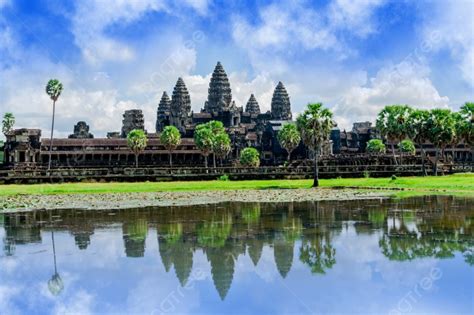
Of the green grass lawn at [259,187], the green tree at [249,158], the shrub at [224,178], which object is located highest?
the green tree at [249,158]

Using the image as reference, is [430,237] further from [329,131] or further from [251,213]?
[329,131]

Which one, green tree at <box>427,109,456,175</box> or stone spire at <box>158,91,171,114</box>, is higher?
stone spire at <box>158,91,171,114</box>

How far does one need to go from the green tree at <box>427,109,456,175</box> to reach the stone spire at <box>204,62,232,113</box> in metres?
87.8

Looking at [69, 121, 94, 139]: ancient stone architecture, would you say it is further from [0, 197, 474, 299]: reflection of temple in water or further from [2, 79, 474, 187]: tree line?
[0, 197, 474, 299]: reflection of temple in water

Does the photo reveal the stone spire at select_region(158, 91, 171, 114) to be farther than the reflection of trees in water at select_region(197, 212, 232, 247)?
Yes

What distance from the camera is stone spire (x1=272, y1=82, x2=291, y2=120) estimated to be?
176m

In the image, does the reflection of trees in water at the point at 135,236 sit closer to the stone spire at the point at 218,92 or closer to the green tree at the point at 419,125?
the green tree at the point at 419,125

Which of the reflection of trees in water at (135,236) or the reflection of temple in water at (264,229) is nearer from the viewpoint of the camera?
the reflection of temple in water at (264,229)

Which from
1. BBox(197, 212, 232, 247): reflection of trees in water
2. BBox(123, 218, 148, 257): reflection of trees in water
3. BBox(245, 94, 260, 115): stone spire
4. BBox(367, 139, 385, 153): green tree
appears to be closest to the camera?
BBox(123, 218, 148, 257): reflection of trees in water

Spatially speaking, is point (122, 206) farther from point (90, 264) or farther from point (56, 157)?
point (56, 157)

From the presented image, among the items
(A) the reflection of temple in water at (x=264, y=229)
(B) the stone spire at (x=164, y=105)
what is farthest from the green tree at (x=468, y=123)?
(B) the stone spire at (x=164, y=105)

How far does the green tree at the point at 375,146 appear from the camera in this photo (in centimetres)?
14288

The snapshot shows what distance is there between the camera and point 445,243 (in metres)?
23.8

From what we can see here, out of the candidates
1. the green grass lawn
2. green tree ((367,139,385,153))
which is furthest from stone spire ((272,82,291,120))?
the green grass lawn
